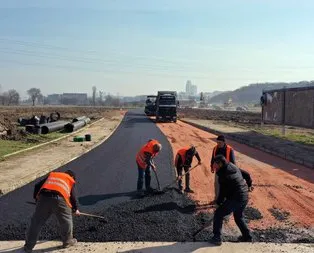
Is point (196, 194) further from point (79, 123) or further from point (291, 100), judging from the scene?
point (79, 123)

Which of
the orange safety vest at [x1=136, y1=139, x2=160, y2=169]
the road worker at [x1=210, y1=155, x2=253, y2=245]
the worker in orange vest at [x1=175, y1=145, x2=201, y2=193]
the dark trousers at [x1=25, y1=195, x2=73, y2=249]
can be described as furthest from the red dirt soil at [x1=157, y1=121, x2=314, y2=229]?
the dark trousers at [x1=25, y1=195, x2=73, y2=249]

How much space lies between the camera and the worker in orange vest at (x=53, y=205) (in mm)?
7414

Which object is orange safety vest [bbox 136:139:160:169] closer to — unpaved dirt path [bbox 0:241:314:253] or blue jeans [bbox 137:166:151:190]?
blue jeans [bbox 137:166:151:190]

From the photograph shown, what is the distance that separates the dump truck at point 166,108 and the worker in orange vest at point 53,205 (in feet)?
115

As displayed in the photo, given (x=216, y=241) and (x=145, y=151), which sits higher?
(x=145, y=151)

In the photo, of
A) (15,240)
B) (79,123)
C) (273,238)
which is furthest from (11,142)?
(273,238)

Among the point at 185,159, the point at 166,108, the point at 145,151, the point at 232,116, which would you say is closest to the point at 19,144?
the point at 145,151

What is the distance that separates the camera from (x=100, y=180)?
1338cm

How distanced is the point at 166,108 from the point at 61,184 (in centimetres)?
3528

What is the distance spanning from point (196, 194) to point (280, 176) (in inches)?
172

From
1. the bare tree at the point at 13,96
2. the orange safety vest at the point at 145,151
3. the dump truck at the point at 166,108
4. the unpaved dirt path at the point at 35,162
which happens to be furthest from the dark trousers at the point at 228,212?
the bare tree at the point at 13,96

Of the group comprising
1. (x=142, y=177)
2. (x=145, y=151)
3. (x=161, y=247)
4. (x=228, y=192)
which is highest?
(x=145, y=151)

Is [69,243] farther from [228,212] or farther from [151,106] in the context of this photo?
[151,106]

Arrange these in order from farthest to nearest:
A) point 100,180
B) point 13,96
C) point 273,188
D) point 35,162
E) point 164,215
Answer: point 13,96 < point 35,162 < point 100,180 < point 273,188 < point 164,215
